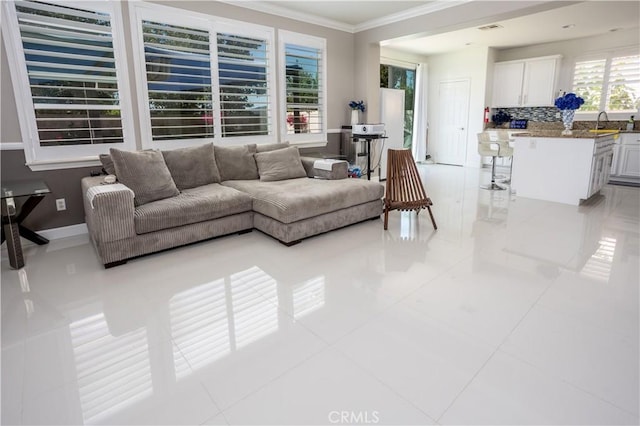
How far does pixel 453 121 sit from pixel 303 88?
15.4 feet

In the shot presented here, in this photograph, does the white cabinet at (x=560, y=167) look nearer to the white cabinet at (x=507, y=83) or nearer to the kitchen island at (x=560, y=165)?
the kitchen island at (x=560, y=165)

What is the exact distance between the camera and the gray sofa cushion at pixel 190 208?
298cm

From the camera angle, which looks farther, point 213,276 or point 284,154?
point 284,154

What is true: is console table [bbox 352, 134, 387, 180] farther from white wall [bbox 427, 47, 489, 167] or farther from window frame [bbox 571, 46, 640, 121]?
window frame [bbox 571, 46, 640, 121]

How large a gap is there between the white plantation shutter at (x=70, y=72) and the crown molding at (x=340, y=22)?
154 cm

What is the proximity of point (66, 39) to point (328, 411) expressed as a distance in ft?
12.7

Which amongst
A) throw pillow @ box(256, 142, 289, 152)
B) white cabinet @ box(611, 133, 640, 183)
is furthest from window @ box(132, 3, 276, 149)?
white cabinet @ box(611, 133, 640, 183)

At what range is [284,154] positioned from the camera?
14.4 feet

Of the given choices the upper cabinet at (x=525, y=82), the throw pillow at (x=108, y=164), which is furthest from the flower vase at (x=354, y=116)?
the upper cabinet at (x=525, y=82)

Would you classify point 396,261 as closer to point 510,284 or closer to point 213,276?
point 510,284

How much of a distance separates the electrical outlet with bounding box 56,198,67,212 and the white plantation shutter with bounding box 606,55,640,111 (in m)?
8.70

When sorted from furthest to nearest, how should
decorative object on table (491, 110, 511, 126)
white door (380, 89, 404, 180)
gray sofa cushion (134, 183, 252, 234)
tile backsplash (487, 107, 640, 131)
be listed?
decorative object on table (491, 110, 511, 126) → tile backsplash (487, 107, 640, 131) → white door (380, 89, 404, 180) → gray sofa cushion (134, 183, 252, 234)

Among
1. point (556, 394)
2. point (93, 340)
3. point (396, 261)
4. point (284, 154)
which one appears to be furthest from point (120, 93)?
point (556, 394)

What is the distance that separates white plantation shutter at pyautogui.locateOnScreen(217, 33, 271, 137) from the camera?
441 centimetres
